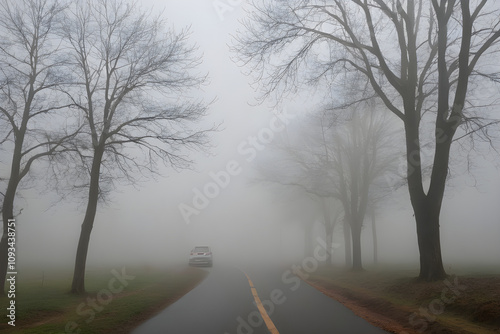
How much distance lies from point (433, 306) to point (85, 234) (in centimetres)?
1153

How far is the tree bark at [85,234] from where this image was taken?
13164 millimetres

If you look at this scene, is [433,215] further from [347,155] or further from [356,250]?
[347,155]

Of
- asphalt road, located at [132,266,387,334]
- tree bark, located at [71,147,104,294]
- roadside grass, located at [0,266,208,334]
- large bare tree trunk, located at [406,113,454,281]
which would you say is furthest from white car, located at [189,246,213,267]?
large bare tree trunk, located at [406,113,454,281]

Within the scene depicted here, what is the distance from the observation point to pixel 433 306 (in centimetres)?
845

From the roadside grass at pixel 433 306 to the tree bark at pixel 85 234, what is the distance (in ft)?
28.6

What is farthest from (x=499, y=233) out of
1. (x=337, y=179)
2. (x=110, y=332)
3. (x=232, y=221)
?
(x=110, y=332)

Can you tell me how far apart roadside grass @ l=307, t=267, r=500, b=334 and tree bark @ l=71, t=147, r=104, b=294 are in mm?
8730

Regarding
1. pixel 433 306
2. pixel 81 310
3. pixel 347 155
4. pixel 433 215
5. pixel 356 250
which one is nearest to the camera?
pixel 433 306

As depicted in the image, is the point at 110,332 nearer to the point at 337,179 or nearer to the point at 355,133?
the point at 355,133

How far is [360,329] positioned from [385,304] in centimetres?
300

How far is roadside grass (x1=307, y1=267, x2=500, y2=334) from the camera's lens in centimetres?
664

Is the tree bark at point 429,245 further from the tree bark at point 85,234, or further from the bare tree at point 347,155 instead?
the tree bark at point 85,234

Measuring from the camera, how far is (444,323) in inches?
263

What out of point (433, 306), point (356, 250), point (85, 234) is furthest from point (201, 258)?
point (433, 306)
